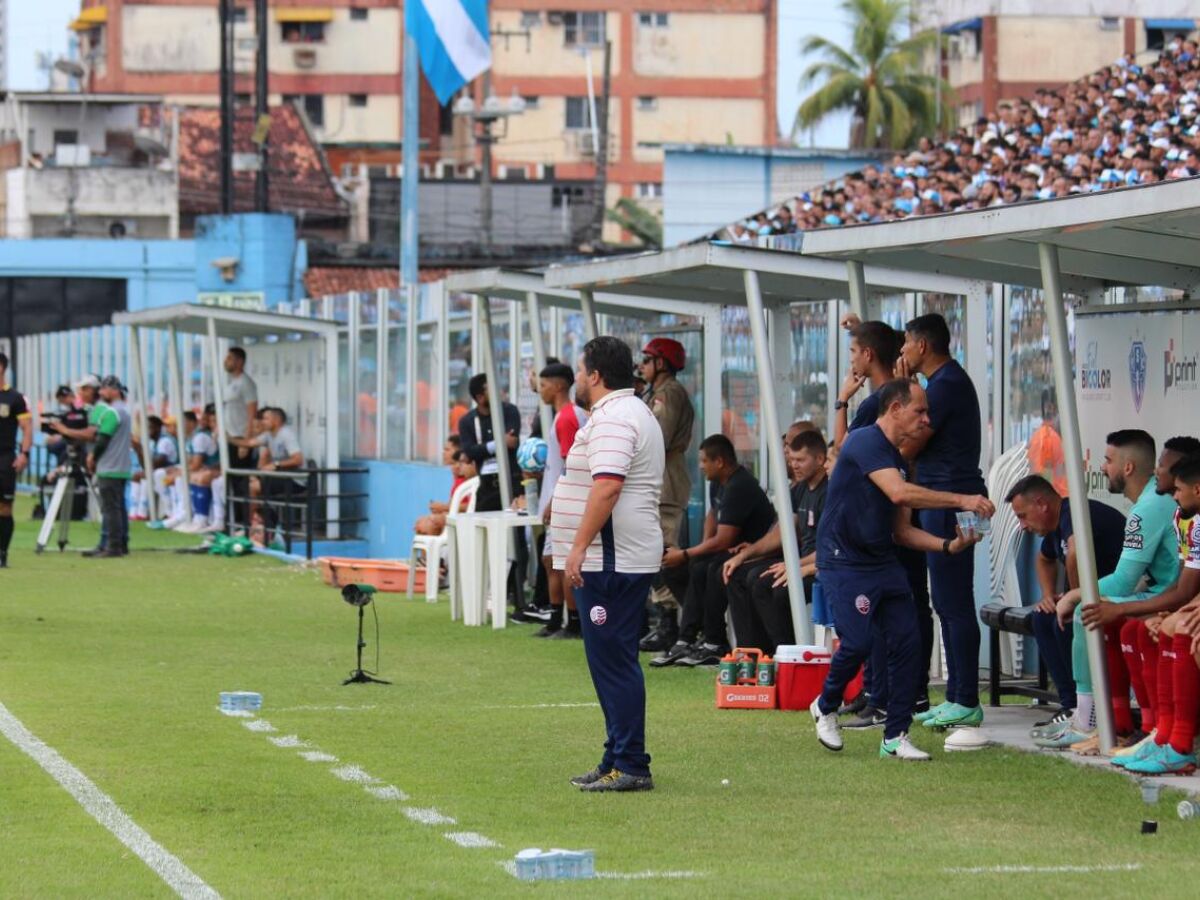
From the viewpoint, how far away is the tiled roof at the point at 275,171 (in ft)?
224

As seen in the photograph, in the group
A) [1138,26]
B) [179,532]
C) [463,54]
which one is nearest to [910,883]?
[179,532]

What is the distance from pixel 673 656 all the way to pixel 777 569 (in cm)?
124

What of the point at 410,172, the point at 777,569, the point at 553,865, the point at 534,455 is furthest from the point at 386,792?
the point at 410,172

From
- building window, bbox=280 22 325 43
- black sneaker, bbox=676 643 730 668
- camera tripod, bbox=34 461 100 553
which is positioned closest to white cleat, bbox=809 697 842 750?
black sneaker, bbox=676 643 730 668

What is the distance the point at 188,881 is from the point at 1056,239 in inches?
178

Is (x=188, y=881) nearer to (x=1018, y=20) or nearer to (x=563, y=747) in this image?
(x=563, y=747)

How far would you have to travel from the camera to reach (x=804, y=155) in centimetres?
5406

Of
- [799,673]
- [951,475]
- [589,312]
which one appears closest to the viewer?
[951,475]

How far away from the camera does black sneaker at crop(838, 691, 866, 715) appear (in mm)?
10914

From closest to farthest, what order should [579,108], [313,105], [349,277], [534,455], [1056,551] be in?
1. [1056,551]
2. [534,455]
3. [349,277]
4. [579,108]
5. [313,105]

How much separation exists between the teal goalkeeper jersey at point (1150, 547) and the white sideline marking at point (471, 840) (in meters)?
3.17

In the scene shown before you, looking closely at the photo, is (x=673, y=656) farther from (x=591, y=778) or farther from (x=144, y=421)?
(x=144, y=421)

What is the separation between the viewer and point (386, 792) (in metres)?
8.70

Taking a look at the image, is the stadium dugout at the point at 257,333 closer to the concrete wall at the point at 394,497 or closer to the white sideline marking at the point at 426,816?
the concrete wall at the point at 394,497
